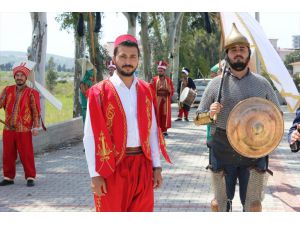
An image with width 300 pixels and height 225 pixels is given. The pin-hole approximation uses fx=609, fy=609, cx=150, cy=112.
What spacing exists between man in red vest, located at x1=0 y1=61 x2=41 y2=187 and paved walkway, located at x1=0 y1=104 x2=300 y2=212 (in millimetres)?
270

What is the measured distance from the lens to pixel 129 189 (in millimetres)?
4707

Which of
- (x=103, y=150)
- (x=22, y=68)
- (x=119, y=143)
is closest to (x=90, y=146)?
(x=103, y=150)

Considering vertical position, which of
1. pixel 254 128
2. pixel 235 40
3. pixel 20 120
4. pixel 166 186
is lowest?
pixel 166 186

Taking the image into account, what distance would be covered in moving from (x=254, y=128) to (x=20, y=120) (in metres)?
4.85

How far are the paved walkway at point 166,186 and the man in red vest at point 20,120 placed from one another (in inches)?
10.6

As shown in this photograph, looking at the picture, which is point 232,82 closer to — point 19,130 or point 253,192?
point 253,192

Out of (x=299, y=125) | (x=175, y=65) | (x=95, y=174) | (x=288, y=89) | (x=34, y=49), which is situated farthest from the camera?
(x=175, y=65)

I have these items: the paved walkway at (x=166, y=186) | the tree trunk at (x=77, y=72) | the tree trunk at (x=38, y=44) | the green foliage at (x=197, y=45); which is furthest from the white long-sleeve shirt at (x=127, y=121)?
the green foliage at (x=197, y=45)

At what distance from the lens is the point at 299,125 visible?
5047mm

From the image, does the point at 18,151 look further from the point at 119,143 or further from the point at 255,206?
the point at 119,143

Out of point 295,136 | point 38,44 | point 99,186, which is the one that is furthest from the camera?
point 38,44

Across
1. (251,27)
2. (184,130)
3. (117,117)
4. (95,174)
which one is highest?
(251,27)

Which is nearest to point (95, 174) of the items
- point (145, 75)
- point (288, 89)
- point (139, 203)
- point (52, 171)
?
point (139, 203)

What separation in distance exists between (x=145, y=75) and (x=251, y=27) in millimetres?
20399
